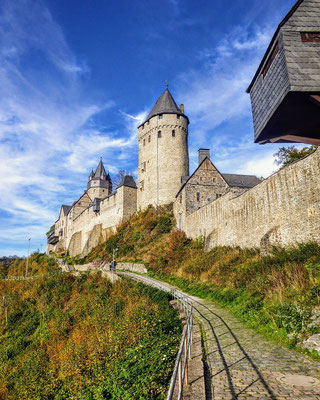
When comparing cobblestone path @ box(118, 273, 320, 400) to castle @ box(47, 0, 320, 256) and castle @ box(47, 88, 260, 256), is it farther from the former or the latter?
castle @ box(47, 88, 260, 256)

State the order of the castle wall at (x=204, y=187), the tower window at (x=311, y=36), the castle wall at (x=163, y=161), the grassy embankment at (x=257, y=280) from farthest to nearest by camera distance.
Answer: the castle wall at (x=163, y=161) → the castle wall at (x=204, y=187) → the grassy embankment at (x=257, y=280) → the tower window at (x=311, y=36)

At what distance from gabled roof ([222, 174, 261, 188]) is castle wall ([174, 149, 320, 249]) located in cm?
1303

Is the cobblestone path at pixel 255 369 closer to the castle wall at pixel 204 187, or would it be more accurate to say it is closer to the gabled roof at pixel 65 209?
the castle wall at pixel 204 187

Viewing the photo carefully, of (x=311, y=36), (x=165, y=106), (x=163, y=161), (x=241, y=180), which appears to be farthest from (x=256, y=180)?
(x=311, y=36)

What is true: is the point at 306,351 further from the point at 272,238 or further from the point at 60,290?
the point at 60,290

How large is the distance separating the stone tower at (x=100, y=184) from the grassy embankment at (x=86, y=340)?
28.2 meters

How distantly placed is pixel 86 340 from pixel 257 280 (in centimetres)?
842

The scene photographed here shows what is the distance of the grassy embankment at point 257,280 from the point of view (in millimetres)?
6852

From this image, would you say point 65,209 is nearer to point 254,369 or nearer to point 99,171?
point 99,171

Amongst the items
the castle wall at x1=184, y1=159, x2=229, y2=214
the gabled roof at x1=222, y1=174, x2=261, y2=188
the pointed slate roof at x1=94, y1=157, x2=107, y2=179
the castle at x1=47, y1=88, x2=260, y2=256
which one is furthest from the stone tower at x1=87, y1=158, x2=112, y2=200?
the castle wall at x1=184, y1=159, x2=229, y2=214

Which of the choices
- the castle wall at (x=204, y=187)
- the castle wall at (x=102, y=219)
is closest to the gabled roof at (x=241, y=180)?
the castle wall at (x=204, y=187)

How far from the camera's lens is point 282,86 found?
5.22 m

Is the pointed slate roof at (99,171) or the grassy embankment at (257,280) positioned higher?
the pointed slate roof at (99,171)

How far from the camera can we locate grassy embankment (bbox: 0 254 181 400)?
6.36m
